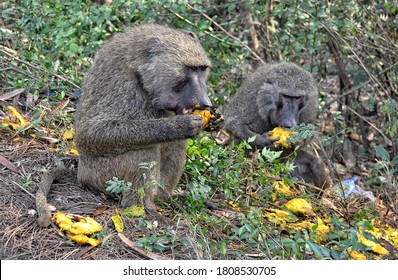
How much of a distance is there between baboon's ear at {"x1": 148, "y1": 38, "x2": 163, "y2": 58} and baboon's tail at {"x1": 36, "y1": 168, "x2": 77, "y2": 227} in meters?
1.29

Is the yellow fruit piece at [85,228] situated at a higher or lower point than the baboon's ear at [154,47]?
lower

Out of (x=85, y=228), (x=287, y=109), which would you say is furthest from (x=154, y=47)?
(x=287, y=109)

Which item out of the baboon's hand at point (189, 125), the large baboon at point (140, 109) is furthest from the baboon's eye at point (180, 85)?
the baboon's hand at point (189, 125)

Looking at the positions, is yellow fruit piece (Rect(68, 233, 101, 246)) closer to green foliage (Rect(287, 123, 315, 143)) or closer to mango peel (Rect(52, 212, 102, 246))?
mango peel (Rect(52, 212, 102, 246))

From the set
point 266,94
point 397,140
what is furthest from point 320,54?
point 266,94

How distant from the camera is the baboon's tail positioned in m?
5.10

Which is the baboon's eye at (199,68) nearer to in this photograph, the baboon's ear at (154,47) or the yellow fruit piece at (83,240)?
the baboon's ear at (154,47)

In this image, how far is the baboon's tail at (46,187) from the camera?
5.10 meters

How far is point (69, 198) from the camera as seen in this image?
5.69 m

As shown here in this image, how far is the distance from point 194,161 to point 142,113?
1.10m

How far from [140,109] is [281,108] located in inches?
110

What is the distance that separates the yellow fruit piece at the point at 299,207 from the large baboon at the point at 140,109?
130 cm

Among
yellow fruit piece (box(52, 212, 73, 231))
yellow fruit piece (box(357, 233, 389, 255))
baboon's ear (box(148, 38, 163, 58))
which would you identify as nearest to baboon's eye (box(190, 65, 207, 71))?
baboon's ear (box(148, 38, 163, 58))
